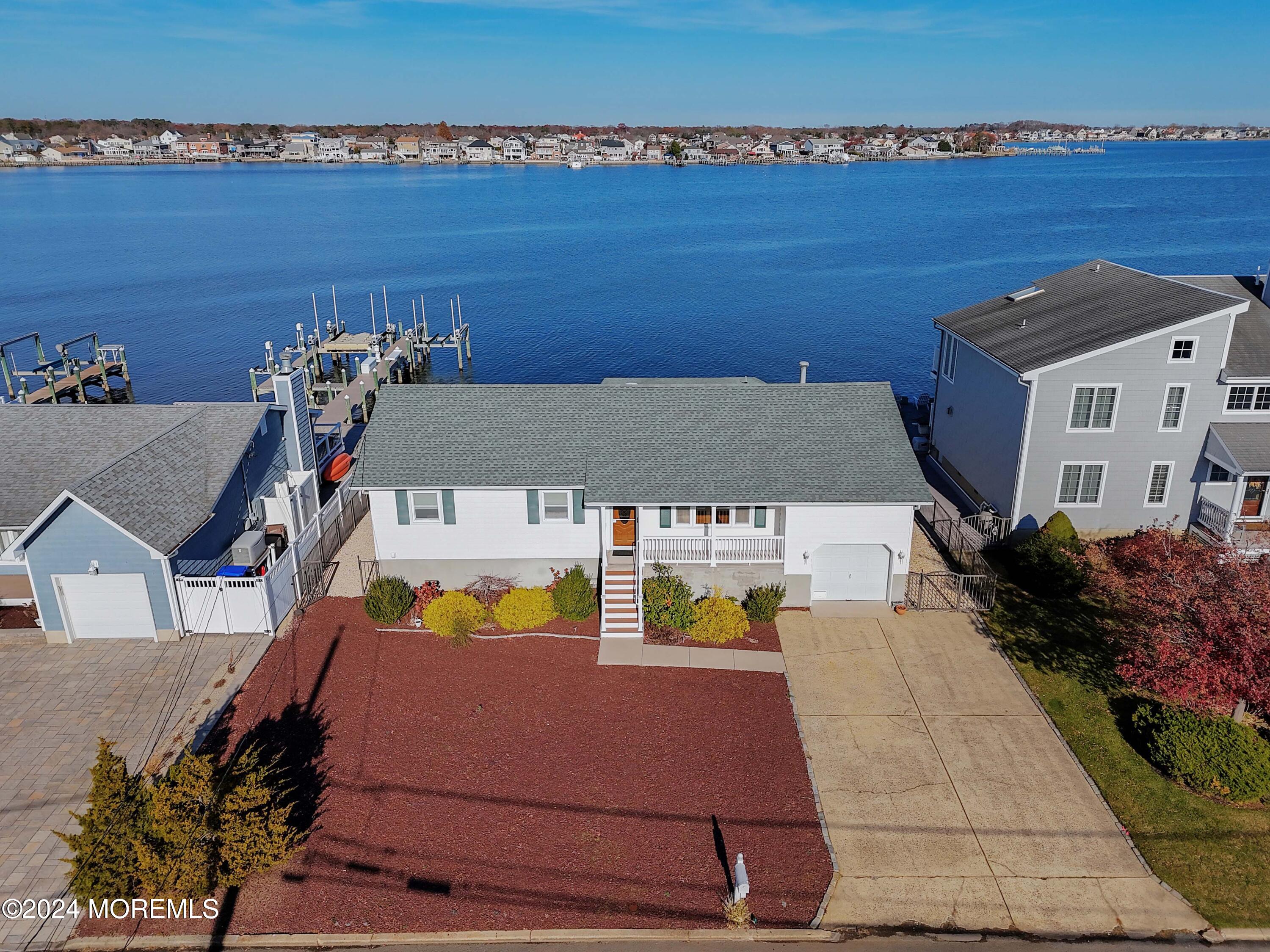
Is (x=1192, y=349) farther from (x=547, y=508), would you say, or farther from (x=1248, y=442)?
(x=547, y=508)

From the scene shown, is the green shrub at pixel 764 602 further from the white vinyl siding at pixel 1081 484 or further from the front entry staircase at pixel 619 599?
the white vinyl siding at pixel 1081 484

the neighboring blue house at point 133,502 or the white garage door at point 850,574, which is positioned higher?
the neighboring blue house at point 133,502

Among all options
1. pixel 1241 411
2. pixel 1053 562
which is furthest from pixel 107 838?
pixel 1241 411

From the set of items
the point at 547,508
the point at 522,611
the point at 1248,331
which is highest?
the point at 1248,331

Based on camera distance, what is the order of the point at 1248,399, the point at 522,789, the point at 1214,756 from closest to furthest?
the point at 1214,756, the point at 522,789, the point at 1248,399

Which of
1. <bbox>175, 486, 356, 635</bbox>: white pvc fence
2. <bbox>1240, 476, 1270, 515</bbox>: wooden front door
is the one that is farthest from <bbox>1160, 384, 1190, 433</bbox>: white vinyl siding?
<bbox>175, 486, 356, 635</bbox>: white pvc fence

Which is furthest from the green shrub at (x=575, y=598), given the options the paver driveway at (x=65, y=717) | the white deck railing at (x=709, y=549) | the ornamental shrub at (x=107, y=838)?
the ornamental shrub at (x=107, y=838)

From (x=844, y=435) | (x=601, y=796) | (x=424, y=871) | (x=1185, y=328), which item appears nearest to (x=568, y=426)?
(x=844, y=435)
